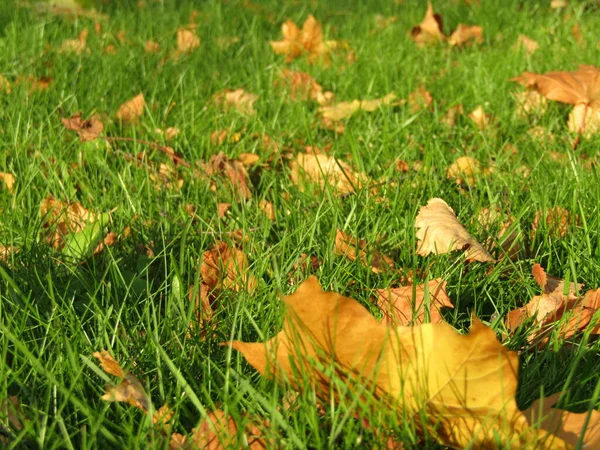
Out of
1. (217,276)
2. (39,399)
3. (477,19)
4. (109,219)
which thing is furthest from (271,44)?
(39,399)

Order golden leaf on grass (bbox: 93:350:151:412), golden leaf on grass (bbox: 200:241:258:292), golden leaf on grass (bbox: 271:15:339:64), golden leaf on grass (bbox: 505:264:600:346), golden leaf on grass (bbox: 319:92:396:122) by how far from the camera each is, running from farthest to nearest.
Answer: golden leaf on grass (bbox: 271:15:339:64), golden leaf on grass (bbox: 319:92:396:122), golden leaf on grass (bbox: 200:241:258:292), golden leaf on grass (bbox: 505:264:600:346), golden leaf on grass (bbox: 93:350:151:412)

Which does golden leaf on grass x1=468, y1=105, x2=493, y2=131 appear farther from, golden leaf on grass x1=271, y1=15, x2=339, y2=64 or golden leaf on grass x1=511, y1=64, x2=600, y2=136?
golden leaf on grass x1=271, y1=15, x2=339, y2=64

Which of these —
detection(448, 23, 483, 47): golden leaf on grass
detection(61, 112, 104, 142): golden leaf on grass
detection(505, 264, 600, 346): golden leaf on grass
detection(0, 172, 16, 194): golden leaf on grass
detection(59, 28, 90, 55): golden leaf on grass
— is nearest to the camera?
detection(505, 264, 600, 346): golden leaf on grass

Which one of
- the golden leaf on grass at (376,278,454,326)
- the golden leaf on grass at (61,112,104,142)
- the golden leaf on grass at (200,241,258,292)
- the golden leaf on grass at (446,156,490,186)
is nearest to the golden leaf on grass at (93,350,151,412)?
the golden leaf on grass at (200,241,258,292)

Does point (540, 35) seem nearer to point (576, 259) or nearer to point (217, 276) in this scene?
point (576, 259)

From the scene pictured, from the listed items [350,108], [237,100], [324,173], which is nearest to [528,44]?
[350,108]

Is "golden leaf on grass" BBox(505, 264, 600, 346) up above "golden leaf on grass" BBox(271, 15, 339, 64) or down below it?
above

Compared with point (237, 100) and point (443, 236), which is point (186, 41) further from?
point (443, 236)
